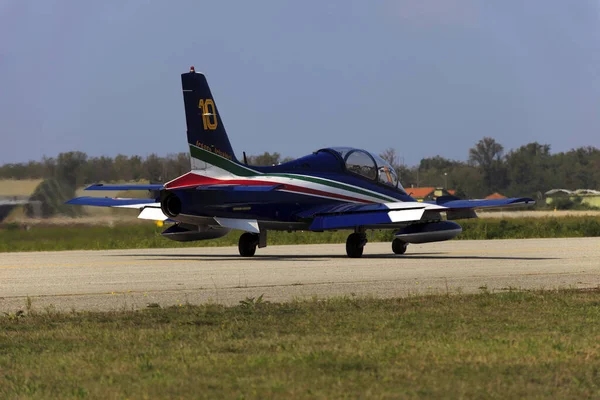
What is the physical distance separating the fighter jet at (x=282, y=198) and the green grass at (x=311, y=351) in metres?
11.9

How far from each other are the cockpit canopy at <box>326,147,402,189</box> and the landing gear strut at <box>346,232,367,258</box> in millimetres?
1966

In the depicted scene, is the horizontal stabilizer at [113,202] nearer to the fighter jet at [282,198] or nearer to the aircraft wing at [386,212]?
the fighter jet at [282,198]

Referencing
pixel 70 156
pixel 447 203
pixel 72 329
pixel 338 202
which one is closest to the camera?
pixel 72 329

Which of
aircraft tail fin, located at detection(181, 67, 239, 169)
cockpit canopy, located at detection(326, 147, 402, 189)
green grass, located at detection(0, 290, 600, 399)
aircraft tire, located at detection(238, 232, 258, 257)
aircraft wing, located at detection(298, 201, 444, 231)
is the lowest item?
green grass, located at detection(0, 290, 600, 399)

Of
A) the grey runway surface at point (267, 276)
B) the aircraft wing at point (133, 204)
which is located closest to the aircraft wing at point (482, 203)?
the grey runway surface at point (267, 276)

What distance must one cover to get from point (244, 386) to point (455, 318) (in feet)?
16.2

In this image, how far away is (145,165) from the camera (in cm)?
3750

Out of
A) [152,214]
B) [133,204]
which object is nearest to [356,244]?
[152,214]

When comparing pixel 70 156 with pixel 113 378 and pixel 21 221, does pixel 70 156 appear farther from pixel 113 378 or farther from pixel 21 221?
pixel 113 378

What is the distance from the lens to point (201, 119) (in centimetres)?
2572

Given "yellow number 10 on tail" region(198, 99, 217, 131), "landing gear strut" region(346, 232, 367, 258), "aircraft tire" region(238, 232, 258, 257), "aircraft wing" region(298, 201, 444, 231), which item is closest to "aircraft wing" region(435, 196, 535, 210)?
"aircraft wing" region(298, 201, 444, 231)

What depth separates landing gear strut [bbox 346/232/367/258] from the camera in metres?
27.3

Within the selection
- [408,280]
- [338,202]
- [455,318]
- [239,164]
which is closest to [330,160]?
[338,202]

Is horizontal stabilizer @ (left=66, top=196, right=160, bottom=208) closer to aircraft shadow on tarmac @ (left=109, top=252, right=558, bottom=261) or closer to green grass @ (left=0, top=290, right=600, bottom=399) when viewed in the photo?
aircraft shadow on tarmac @ (left=109, top=252, right=558, bottom=261)
